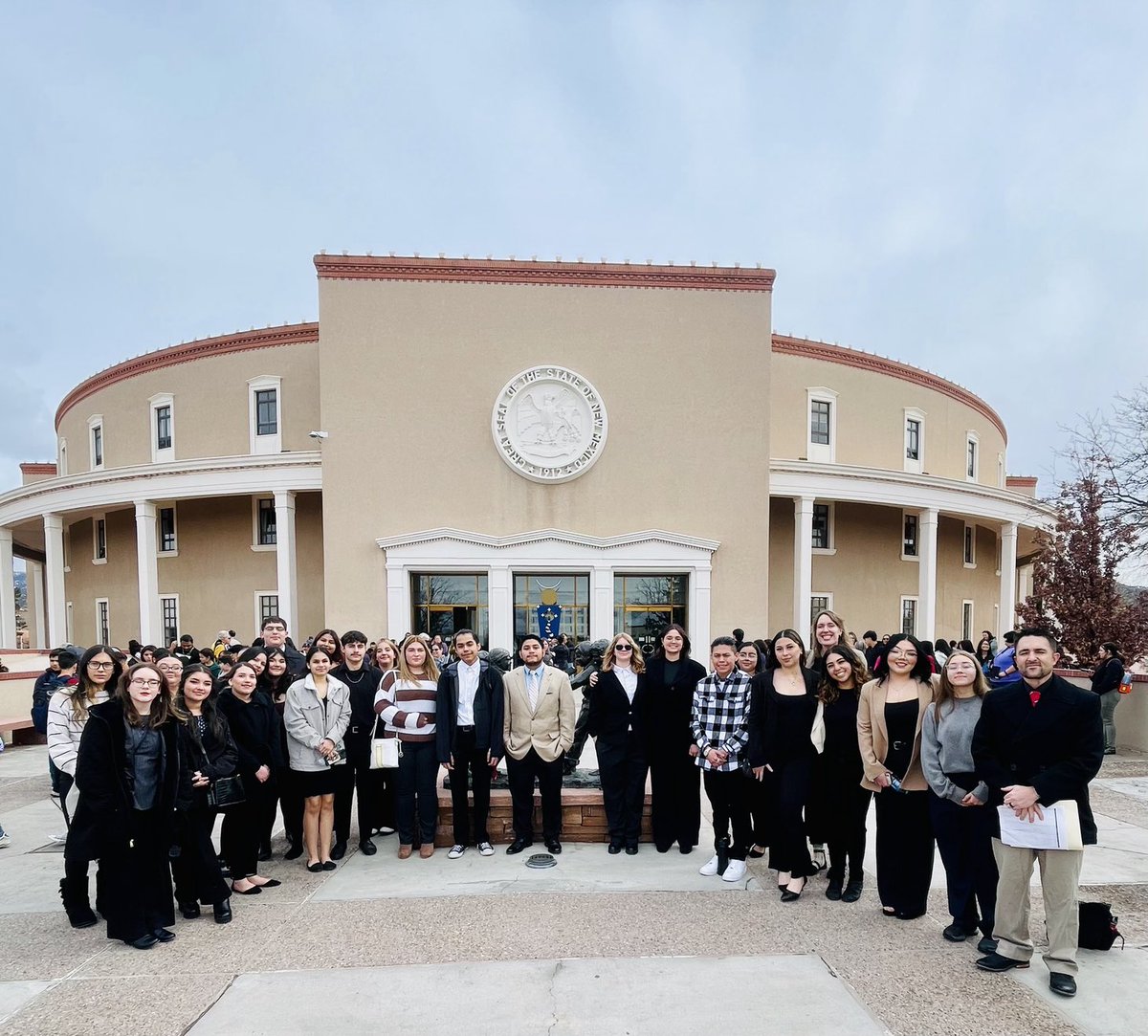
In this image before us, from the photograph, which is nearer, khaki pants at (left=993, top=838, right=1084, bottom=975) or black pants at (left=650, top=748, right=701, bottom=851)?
khaki pants at (left=993, top=838, right=1084, bottom=975)

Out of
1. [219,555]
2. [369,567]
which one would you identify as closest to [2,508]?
[219,555]

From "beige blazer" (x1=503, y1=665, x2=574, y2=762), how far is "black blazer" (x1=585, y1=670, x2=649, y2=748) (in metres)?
0.29

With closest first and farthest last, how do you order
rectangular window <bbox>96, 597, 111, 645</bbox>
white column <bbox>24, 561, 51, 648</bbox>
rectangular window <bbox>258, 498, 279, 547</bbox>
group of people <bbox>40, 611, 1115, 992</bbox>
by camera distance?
group of people <bbox>40, 611, 1115, 992</bbox> → rectangular window <bbox>258, 498, 279, 547</bbox> → rectangular window <bbox>96, 597, 111, 645</bbox> → white column <bbox>24, 561, 51, 648</bbox>

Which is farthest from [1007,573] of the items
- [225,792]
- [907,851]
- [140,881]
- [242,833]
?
[140,881]

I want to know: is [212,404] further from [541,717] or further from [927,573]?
[927,573]

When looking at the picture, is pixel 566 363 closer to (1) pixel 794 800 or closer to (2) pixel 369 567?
(2) pixel 369 567

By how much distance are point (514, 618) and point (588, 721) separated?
1338 cm

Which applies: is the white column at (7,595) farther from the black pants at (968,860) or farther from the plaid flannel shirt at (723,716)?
the black pants at (968,860)

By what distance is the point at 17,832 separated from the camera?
6.98m

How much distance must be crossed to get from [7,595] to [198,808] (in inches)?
1130

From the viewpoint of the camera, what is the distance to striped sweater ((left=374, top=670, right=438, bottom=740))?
5871 millimetres

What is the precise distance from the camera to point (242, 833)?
5184mm

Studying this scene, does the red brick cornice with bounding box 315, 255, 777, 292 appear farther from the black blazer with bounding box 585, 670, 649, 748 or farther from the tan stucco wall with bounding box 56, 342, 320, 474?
the black blazer with bounding box 585, 670, 649, 748

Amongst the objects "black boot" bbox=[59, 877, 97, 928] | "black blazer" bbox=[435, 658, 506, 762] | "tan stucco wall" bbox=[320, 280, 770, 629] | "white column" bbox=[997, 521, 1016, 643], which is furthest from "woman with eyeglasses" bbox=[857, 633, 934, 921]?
"white column" bbox=[997, 521, 1016, 643]
